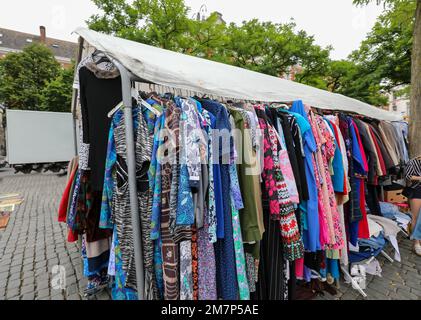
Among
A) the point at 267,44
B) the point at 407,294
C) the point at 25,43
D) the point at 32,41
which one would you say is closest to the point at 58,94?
the point at 267,44

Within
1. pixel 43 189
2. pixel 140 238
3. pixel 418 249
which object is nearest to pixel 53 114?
pixel 43 189

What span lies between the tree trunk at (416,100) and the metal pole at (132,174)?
170 inches

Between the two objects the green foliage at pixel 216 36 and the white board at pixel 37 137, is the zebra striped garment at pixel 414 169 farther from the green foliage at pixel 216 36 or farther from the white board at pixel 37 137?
the white board at pixel 37 137

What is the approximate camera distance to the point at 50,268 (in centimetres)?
299

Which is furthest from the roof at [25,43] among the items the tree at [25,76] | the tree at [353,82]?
the tree at [353,82]

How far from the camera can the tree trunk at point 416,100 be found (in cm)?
313

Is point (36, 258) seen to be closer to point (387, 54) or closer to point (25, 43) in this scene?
point (387, 54)

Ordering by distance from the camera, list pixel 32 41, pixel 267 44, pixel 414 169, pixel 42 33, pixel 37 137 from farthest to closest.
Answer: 1. pixel 42 33
2. pixel 32 41
3. pixel 267 44
4. pixel 37 137
5. pixel 414 169

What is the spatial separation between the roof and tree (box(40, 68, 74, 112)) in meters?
16.2

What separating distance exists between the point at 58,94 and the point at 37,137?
24.1ft

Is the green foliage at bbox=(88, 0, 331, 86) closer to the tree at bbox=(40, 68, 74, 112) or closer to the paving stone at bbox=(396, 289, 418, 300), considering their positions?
the tree at bbox=(40, 68, 74, 112)

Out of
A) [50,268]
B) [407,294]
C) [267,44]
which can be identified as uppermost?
[267,44]

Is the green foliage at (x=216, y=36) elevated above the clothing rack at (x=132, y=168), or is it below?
above
